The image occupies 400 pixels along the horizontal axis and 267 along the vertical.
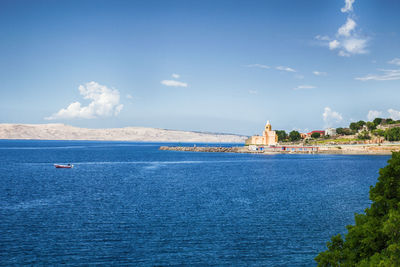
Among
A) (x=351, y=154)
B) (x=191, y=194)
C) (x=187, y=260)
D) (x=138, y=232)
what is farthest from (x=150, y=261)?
(x=351, y=154)

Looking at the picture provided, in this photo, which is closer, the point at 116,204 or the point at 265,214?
the point at 265,214

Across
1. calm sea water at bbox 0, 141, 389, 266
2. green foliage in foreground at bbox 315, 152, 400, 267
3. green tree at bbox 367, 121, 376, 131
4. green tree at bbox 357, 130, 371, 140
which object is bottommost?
calm sea water at bbox 0, 141, 389, 266

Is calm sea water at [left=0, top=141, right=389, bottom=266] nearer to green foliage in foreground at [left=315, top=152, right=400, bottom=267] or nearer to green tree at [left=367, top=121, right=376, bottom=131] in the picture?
green foliage in foreground at [left=315, top=152, right=400, bottom=267]

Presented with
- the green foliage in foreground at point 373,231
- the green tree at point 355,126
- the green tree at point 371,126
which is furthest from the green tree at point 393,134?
the green foliage in foreground at point 373,231

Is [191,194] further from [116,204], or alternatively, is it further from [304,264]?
[304,264]

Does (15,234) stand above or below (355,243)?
below

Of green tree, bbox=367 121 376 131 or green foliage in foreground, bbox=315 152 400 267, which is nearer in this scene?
green foliage in foreground, bbox=315 152 400 267

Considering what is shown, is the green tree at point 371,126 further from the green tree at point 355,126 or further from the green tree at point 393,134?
the green tree at point 393,134

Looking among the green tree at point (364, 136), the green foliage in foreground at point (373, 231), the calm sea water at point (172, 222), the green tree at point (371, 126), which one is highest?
the green tree at point (371, 126)

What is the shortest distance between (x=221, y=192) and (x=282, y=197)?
27.9 feet

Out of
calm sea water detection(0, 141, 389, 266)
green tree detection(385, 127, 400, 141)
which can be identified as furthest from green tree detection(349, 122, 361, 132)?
calm sea water detection(0, 141, 389, 266)

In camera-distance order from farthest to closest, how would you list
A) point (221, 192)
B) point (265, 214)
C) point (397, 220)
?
point (221, 192) < point (265, 214) < point (397, 220)

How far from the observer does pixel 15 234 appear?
2709cm

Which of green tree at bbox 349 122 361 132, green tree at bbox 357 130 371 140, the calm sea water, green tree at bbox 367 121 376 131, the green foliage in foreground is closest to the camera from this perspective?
the green foliage in foreground
